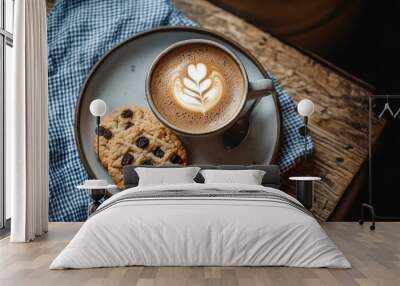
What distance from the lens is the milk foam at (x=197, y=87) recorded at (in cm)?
654

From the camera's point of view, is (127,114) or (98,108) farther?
(127,114)

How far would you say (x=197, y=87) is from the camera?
6.62 m

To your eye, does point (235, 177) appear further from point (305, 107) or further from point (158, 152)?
point (305, 107)

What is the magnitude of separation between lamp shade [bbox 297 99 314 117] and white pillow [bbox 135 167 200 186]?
53.9 inches

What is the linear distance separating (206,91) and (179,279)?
3.08 metres

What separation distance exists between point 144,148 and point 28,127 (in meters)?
1.42

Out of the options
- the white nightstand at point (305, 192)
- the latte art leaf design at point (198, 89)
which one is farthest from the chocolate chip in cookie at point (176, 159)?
the white nightstand at point (305, 192)

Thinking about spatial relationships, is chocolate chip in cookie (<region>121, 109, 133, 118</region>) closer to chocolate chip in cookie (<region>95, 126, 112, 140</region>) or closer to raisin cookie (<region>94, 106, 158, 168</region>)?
raisin cookie (<region>94, 106, 158, 168</region>)

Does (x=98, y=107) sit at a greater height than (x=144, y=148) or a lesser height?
greater

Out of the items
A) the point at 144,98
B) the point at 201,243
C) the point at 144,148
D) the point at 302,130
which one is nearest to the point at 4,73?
the point at 144,98

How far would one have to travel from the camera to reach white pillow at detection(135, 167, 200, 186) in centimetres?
613

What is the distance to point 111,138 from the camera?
664 centimetres

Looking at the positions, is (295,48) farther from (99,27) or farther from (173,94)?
(99,27)

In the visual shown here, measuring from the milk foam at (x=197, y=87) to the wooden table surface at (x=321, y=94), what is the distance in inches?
17.2
